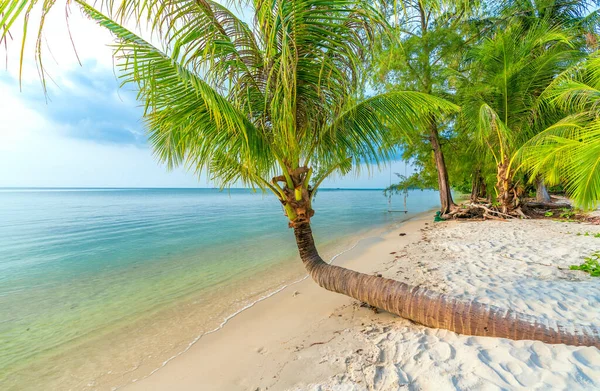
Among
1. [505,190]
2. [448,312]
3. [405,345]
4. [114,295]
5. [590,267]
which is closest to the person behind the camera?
[405,345]

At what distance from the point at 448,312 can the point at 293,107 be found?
2704 mm

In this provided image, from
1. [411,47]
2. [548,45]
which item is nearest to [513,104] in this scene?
[548,45]

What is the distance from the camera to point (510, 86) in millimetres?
9164

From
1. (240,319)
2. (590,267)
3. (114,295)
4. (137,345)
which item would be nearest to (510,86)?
(590,267)

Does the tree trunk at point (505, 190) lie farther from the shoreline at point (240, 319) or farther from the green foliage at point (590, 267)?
the shoreline at point (240, 319)

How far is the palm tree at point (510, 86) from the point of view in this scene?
8.69 metres

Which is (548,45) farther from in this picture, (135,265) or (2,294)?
(2,294)

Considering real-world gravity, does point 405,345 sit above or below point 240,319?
above

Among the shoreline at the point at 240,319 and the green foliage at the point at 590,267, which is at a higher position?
the green foliage at the point at 590,267

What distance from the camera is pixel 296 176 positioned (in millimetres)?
3434

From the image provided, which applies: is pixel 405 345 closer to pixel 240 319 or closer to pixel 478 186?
pixel 240 319

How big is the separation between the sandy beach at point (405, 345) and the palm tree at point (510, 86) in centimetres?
520

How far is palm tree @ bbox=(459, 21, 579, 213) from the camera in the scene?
8.69 metres

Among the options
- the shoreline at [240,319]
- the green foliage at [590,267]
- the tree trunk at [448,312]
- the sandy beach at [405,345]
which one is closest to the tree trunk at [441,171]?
the sandy beach at [405,345]
